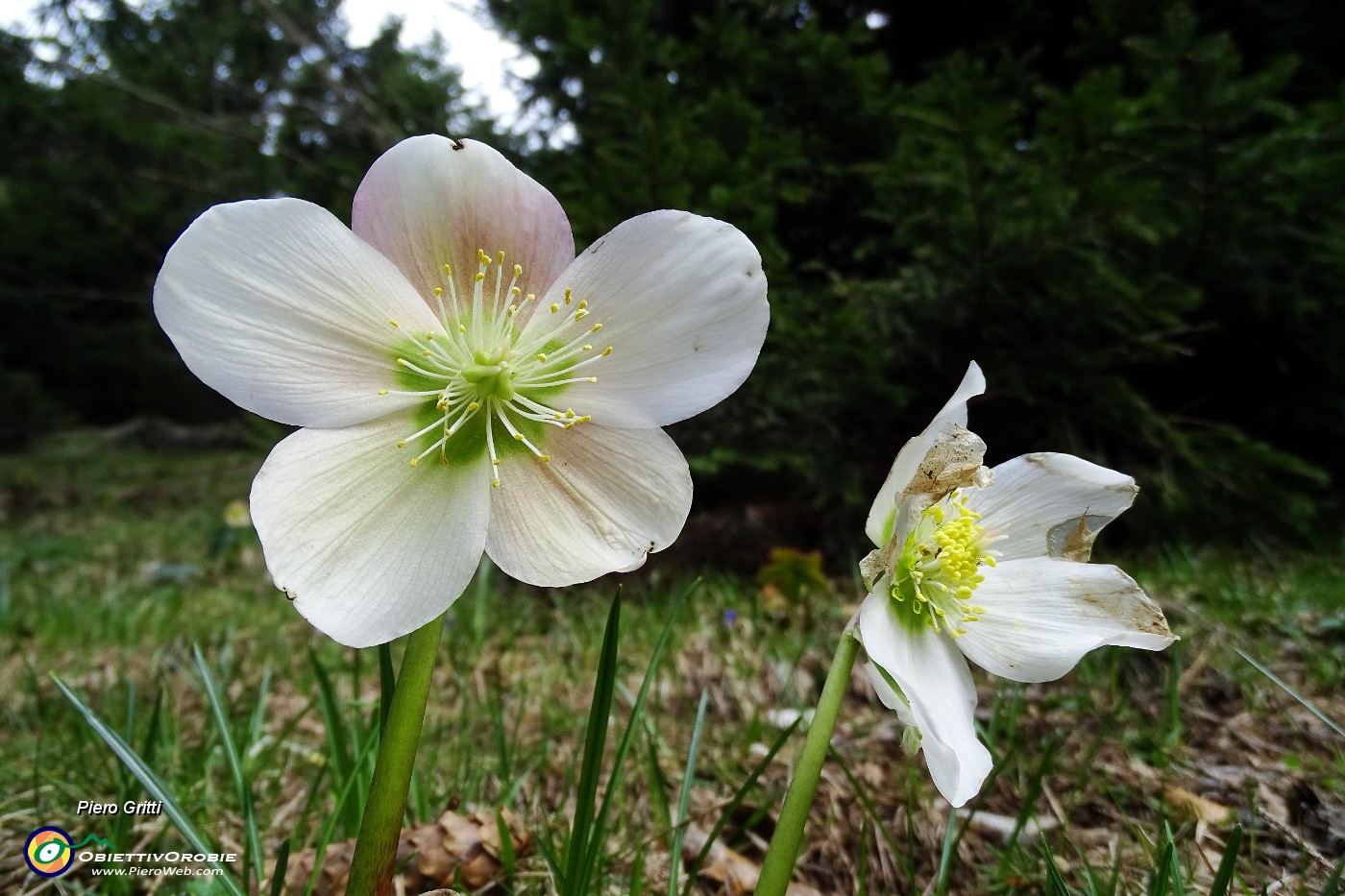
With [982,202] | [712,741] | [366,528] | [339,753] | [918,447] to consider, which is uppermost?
[982,202]

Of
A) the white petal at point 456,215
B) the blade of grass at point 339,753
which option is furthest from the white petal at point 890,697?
the blade of grass at point 339,753

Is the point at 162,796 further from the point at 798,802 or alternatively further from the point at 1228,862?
the point at 1228,862

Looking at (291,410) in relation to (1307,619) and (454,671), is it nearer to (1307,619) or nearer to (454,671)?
(454,671)

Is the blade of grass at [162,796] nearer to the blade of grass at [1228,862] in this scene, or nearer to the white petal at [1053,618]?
the white petal at [1053,618]

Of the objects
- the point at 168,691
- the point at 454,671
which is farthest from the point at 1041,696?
the point at 168,691

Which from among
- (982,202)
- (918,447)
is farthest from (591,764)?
(982,202)

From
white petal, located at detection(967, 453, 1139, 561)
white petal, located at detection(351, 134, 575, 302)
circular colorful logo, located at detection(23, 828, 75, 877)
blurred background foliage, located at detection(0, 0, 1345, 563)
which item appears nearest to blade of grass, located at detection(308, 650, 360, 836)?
circular colorful logo, located at detection(23, 828, 75, 877)

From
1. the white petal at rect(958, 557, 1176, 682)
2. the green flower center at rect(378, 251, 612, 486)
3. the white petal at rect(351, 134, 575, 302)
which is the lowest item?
the white petal at rect(958, 557, 1176, 682)

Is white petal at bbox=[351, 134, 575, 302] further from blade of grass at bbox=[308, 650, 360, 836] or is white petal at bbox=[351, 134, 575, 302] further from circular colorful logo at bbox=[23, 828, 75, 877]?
circular colorful logo at bbox=[23, 828, 75, 877]
